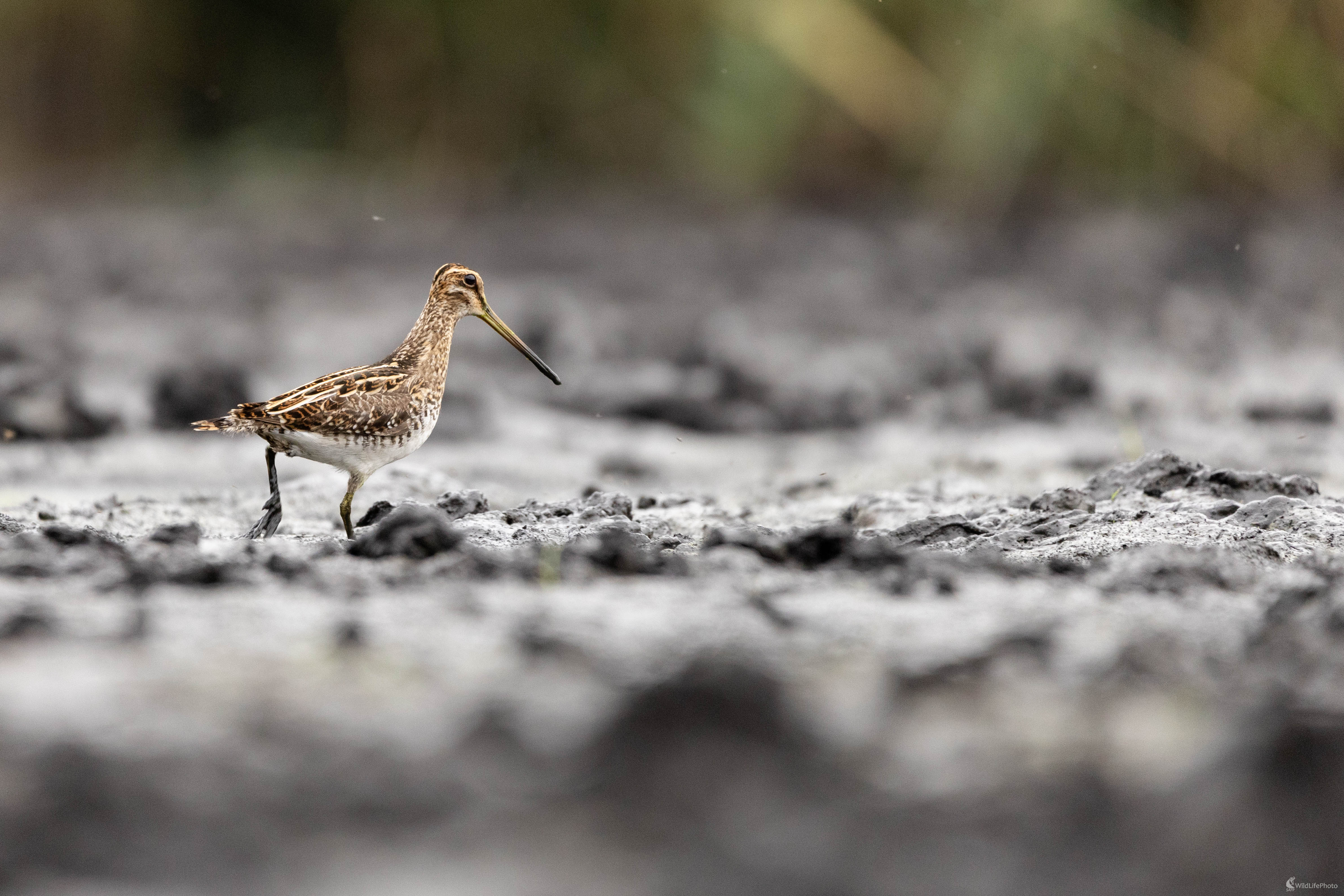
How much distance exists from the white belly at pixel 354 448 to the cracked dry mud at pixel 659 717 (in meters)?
1.01

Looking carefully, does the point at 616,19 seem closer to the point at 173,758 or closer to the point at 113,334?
the point at 113,334

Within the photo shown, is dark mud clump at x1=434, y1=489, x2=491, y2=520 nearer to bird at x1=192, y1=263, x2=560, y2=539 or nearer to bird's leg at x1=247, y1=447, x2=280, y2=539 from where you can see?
bird at x1=192, y1=263, x2=560, y2=539

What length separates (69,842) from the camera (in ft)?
9.18

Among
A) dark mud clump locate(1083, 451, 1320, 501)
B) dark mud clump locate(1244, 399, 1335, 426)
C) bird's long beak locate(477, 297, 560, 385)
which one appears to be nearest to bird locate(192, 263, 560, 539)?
bird's long beak locate(477, 297, 560, 385)

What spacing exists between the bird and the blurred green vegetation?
27.9ft

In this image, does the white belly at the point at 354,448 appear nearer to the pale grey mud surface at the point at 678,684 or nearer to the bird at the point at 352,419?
the bird at the point at 352,419

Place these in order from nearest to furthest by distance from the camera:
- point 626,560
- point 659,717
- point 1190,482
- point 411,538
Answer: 1. point 659,717
2. point 626,560
3. point 411,538
4. point 1190,482

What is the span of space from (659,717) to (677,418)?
627cm

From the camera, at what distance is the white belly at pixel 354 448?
5660 mm

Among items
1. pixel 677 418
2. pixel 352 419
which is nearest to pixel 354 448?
pixel 352 419

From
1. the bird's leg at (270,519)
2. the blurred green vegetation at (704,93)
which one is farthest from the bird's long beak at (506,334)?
the blurred green vegetation at (704,93)

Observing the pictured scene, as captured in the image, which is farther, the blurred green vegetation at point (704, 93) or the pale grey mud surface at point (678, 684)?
the blurred green vegetation at point (704, 93)

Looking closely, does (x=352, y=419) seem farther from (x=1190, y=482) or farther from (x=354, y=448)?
(x=1190, y=482)

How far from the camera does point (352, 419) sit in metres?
5.66
